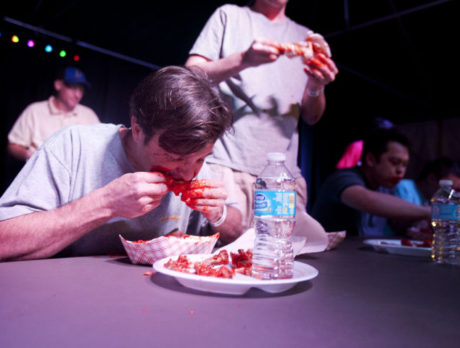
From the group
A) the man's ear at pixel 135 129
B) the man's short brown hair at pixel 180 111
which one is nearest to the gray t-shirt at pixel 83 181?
the man's ear at pixel 135 129

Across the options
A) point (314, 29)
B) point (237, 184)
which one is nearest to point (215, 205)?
point (237, 184)

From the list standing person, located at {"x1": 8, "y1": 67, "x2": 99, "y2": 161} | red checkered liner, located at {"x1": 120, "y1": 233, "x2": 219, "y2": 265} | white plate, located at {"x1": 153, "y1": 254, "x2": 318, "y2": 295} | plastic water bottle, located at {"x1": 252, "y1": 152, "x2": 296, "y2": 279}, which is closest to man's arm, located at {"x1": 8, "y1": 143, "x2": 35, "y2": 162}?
standing person, located at {"x1": 8, "y1": 67, "x2": 99, "y2": 161}

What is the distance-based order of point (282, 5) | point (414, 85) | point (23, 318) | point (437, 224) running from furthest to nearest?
point (414, 85) → point (282, 5) → point (437, 224) → point (23, 318)

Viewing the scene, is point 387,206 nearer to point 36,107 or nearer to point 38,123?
point 38,123

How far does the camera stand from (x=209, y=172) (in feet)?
6.34

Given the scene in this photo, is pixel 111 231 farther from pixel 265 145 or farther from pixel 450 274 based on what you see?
pixel 450 274

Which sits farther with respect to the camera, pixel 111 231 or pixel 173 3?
pixel 173 3

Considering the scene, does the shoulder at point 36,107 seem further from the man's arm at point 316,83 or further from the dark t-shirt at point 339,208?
the man's arm at point 316,83

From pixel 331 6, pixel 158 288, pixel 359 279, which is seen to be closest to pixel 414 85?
pixel 331 6

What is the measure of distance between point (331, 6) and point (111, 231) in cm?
475

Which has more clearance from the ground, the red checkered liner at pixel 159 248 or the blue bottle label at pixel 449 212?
the blue bottle label at pixel 449 212

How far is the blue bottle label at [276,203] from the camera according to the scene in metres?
1.00

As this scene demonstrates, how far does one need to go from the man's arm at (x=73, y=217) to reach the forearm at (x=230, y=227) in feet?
1.65

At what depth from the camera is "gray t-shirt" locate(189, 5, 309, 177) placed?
203 centimetres
